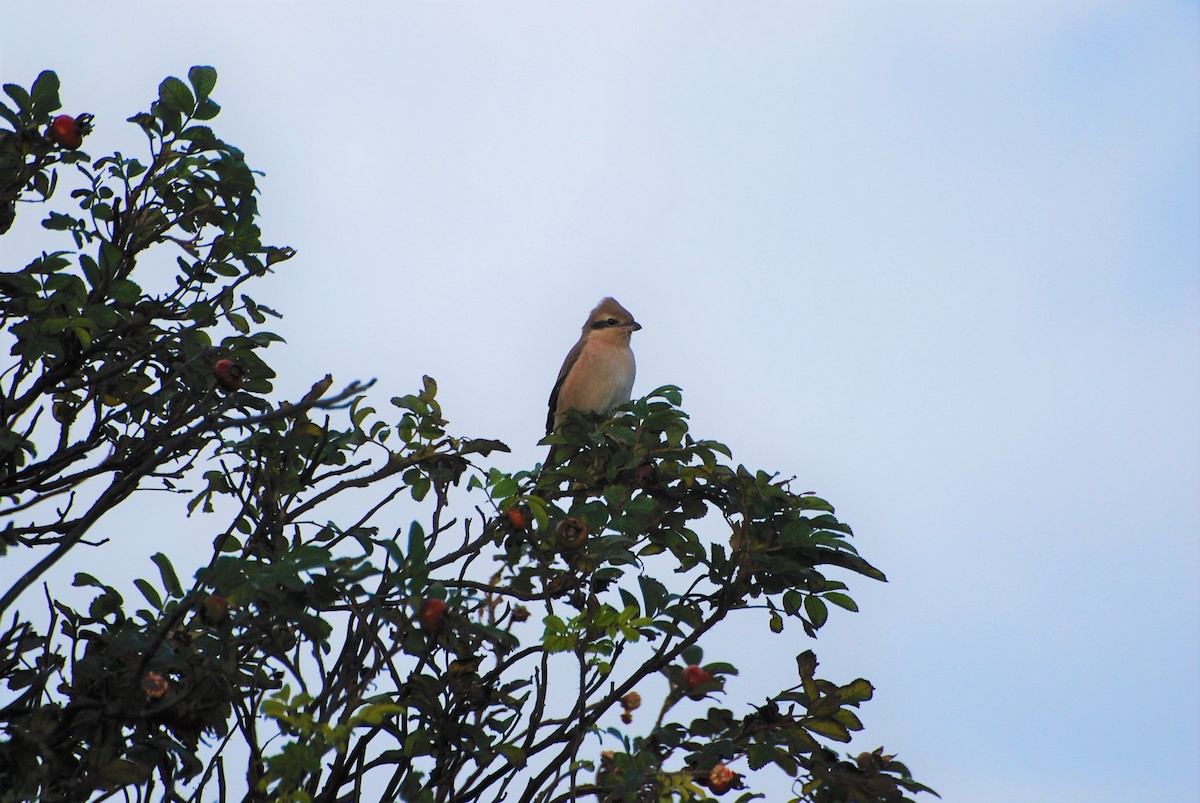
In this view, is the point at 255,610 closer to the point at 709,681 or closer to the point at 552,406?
the point at 709,681

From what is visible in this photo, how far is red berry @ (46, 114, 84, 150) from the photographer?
15.0 feet

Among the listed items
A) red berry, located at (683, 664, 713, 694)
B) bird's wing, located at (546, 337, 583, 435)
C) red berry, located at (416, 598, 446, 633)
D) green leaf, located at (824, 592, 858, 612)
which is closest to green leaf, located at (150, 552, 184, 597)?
red berry, located at (416, 598, 446, 633)

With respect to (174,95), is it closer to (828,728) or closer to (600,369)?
(828,728)

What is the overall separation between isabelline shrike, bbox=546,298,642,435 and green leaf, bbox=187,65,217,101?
190 inches

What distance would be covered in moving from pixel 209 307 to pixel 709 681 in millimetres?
2480

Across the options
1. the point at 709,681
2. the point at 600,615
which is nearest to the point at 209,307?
the point at 600,615

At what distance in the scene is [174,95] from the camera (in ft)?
15.1

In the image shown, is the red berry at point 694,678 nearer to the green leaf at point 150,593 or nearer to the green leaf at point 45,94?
the green leaf at point 150,593

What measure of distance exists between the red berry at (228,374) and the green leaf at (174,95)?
99 centimetres

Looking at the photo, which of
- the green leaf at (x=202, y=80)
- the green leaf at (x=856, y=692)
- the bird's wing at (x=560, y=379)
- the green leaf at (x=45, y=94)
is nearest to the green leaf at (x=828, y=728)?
the green leaf at (x=856, y=692)

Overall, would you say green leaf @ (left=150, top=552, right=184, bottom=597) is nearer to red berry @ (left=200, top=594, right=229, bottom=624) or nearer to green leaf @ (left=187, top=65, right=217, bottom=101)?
red berry @ (left=200, top=594, right=229, bottom=624)

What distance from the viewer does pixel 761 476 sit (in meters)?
4.47

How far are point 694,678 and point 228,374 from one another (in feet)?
6.80

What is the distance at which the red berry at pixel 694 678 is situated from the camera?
342 centimetres
